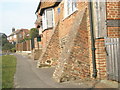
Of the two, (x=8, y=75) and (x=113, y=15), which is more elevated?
(x=113, y=15)

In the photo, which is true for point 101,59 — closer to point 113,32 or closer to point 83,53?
point 83,53

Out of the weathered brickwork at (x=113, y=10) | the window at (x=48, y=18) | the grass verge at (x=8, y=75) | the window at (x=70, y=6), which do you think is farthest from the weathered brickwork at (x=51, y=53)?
the weathered brickwork at (x=113, y=10)

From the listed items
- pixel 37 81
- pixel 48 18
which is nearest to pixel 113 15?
pixel 37 81

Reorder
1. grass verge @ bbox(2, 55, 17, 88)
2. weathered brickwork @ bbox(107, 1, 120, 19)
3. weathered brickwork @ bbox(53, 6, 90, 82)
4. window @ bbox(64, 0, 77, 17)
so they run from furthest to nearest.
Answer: window @ bbox(64, 0, 77, 17), weathered brickwork @ bbox(107, 1, 120, 19), weathered brickwork @ bbox(53, 6, 90, 82), grass verge @ bbox(2, 55, 17, 88)

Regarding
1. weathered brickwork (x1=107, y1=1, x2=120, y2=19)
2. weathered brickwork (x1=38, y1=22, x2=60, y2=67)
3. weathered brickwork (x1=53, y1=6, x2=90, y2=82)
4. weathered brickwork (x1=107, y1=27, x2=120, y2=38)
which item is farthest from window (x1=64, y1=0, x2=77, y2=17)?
weathered brickwork (x1=107, y1=27, x2=120, y2=38)

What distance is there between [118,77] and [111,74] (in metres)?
0.39

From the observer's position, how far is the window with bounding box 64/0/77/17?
9692 millimetres

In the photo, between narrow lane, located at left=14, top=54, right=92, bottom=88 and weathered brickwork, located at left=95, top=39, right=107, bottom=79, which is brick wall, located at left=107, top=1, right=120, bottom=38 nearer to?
weathered brickwork, located at left=95, top=39, right=107, bottom=79

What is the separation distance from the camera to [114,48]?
634cm

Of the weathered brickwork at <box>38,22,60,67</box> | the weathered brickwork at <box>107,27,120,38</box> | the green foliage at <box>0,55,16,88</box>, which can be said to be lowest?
the green foliage at <box>0,55,16,88</box>

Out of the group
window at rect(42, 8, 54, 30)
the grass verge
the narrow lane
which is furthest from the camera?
window at rect(42, 8, 54, 30)

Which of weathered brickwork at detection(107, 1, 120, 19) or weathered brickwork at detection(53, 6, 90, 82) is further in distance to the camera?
weathered brickwork at detection(107, 1, 120, 19)

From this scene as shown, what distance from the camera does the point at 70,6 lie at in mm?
10266

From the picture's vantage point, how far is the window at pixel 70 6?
9.69 metres
